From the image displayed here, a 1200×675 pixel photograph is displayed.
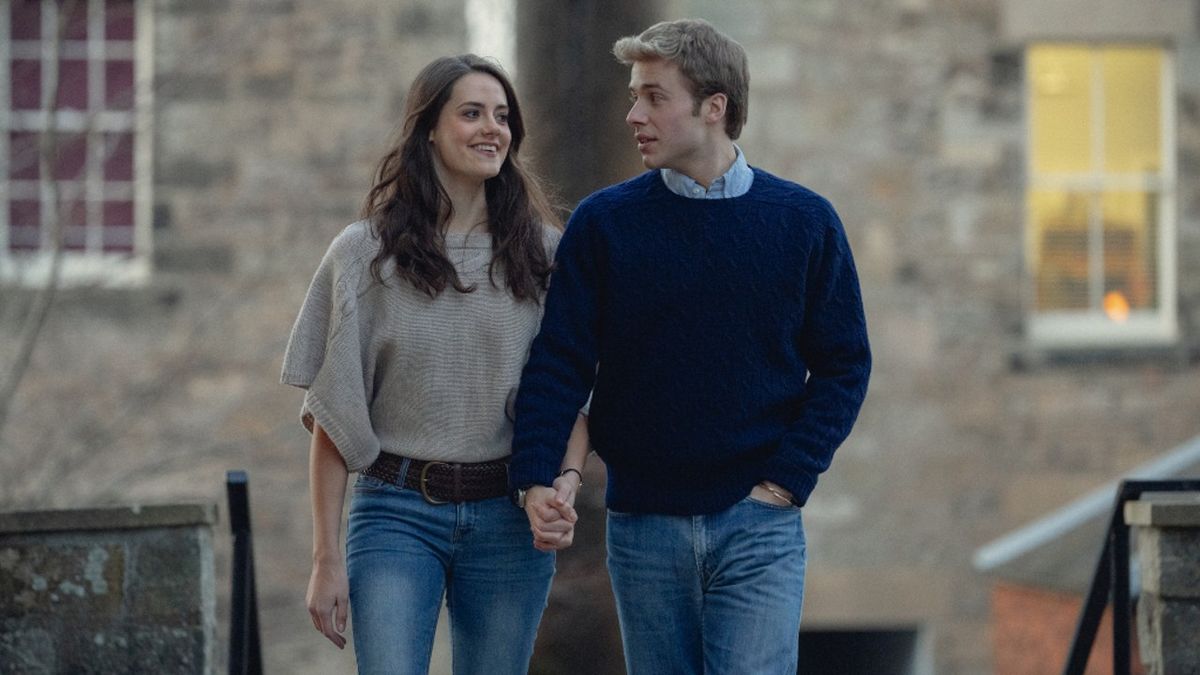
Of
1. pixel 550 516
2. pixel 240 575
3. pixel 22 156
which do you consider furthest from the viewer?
pixel 22 156

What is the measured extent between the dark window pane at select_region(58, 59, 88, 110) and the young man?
8336 millimetres

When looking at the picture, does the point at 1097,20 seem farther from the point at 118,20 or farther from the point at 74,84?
the point at 74,84

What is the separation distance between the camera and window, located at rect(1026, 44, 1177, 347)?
1143 cm

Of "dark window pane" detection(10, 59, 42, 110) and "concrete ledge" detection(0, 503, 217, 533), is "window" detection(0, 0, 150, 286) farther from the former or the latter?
"concrete ledge" detection(0, 503, 217, 533)

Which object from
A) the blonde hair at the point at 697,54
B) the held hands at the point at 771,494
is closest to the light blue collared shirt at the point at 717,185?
the blonde hair at the point at 697,54

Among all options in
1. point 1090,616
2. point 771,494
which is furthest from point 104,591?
point 1090,616

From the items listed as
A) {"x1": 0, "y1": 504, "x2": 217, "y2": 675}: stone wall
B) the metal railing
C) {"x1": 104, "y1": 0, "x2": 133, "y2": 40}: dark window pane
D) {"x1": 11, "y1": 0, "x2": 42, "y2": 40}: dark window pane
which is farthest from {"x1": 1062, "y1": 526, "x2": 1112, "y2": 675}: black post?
{"x1": 11, "y1": 0, "x2": 42, "y2": 40}: dark window pane

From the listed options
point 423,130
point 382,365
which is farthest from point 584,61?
point 382,365

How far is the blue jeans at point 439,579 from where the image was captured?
3330mm

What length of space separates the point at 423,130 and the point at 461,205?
162mm

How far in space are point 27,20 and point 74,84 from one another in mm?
460

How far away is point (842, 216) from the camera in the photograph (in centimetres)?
1093

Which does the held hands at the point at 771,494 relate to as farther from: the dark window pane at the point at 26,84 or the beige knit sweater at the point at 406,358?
the dark window pane at the point at 26,84

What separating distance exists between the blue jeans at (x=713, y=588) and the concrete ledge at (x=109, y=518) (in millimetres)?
1412
